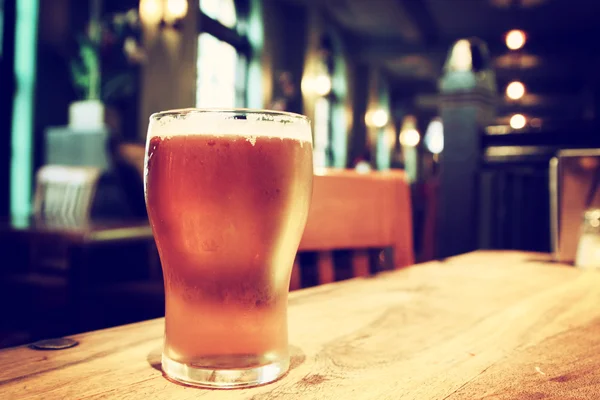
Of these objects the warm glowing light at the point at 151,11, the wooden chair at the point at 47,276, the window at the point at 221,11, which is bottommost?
the wooden chair at the point at 47,276

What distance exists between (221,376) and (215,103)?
782 cm

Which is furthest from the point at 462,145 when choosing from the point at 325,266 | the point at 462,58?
the point at 325,266

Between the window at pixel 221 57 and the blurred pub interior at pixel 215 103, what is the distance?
3 centimetres

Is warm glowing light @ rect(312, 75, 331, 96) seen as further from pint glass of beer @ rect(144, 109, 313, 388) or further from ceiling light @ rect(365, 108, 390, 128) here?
pint glass of beer @ rect(144, 109, 313, 388)

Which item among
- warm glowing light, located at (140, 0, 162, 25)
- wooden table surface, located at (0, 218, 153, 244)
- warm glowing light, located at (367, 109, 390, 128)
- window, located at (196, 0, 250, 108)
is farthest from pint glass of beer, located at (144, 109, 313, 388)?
warm glowing light, located at (367, 109, 390, 128)

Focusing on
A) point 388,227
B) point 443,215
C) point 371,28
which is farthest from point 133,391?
point 371,28

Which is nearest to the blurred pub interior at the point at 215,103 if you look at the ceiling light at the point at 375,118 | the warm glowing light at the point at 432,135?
the ceiling light at the point at 375,118

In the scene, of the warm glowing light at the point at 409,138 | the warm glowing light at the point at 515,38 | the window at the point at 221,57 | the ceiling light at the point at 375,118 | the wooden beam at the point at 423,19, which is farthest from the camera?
the warm glowing light at the point at 409,138

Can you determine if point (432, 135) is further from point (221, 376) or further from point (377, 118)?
point (221, 376)

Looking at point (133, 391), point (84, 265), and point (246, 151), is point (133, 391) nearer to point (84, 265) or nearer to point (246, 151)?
point (246, 151)

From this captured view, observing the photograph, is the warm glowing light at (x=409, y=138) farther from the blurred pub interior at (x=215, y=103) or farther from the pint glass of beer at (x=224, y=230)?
the pint glass of beer at (x=224, y=230)

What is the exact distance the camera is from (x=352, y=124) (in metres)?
13.1

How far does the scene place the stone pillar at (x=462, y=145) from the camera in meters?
3.02

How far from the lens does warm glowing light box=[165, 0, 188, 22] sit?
246 inches
